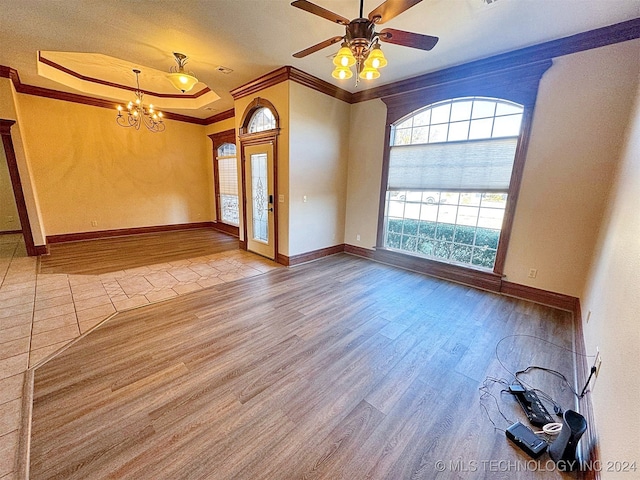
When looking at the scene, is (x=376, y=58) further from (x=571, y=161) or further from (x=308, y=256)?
(x=308, y=256)

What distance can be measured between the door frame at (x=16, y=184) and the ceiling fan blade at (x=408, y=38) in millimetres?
5874

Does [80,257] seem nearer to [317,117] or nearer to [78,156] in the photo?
[78,156]

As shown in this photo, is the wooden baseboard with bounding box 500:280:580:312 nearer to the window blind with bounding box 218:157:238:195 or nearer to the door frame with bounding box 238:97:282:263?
the door frame with bounding box 238:97:282:263

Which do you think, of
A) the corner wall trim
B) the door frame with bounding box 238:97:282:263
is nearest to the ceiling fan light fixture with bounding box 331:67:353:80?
the door frame with bounding box 238:97:282:263

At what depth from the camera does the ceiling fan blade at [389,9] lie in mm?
1701

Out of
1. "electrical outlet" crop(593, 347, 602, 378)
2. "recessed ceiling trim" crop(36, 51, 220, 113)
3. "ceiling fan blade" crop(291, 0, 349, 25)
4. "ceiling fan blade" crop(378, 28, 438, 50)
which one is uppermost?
"recessed ceiling trim" crop(36, 51, 220, 113)

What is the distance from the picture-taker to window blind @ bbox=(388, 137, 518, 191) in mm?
3404

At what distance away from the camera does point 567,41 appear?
2.79m

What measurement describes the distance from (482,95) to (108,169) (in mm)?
7398

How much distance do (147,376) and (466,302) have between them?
342 cm

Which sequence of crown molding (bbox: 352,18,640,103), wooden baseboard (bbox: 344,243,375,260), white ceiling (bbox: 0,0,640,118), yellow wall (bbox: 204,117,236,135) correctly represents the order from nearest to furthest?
white ceiling (bbox: 0,0,640,118) < crown molding (bbox: 352,18,640,103) < wooden baseboard (bbox: 344,243,375,260) < yellow wall (bbox: 204,117,236,135)

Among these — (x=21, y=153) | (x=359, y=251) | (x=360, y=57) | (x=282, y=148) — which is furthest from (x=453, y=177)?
(x=21, y=153)

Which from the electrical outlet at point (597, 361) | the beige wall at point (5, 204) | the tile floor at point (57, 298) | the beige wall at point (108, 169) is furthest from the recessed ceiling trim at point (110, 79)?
the electrical outlet at point (597, 361)

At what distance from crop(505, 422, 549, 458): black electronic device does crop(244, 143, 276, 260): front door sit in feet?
12.5
